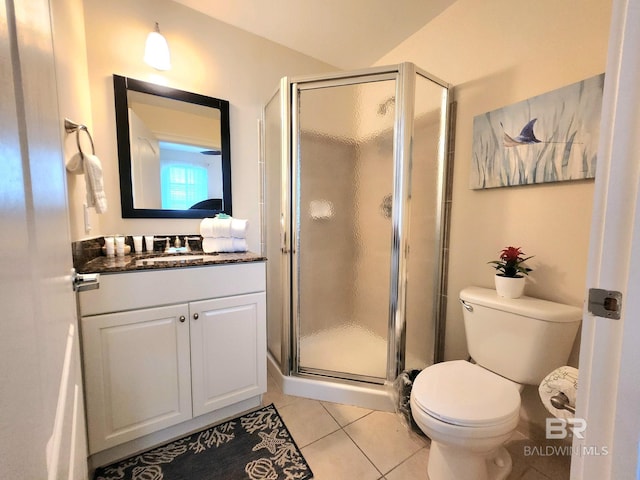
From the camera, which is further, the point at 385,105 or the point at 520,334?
the point at 385,105

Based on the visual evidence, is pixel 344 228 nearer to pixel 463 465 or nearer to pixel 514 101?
pixel 514 101

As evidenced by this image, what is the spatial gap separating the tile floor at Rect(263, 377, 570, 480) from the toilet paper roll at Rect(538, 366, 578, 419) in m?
0.49

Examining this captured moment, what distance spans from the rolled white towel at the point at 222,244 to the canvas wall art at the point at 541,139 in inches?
58.4

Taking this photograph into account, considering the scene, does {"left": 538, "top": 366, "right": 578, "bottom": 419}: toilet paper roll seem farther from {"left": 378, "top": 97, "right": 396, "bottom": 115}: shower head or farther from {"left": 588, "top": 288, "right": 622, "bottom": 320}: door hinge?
{"left": 378, "top": 97, "right": 396, "bottom": 115}: shower head

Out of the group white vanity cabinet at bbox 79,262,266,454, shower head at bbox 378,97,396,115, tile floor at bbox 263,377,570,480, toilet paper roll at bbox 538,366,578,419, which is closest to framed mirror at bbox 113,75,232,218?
white vanity cabinet at bbox 79,262,266,454

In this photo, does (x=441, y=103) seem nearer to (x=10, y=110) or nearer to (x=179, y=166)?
(x=179, y=166)

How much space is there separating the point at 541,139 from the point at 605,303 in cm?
109

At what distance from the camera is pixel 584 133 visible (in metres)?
1.07

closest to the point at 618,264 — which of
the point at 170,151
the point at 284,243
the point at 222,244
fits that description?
the point at 284,243

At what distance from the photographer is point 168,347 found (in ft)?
3.92

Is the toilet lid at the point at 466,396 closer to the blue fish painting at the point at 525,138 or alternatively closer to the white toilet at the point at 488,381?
the white toilet at the point at 488,381

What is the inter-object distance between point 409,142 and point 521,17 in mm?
791

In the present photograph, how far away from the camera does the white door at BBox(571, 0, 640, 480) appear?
43cm

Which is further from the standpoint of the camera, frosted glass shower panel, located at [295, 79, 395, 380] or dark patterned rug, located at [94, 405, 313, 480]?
frosted glass shower panel, located at [295, 79, 395, 380]
